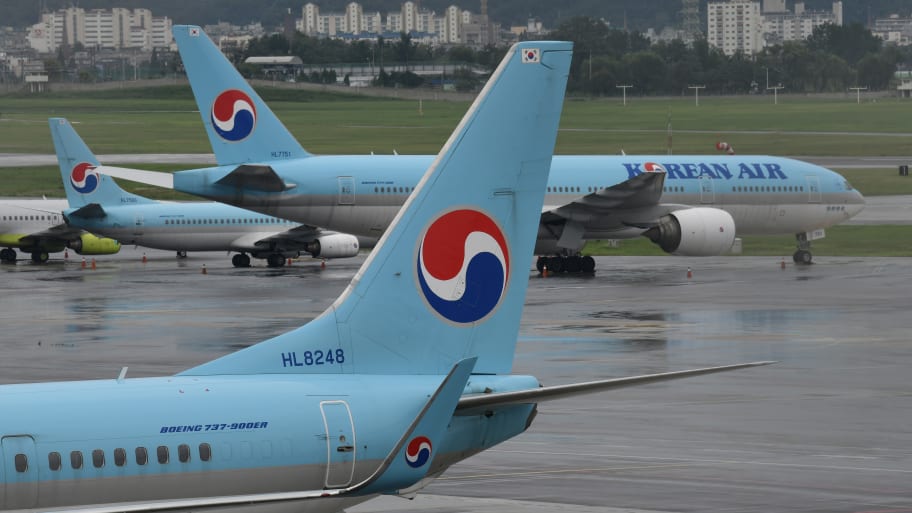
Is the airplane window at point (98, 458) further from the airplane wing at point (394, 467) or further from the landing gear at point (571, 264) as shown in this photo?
the landing gear at point (571, 264)

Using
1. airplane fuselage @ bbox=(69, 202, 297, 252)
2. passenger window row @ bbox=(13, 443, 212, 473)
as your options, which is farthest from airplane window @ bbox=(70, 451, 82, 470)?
airplane fuselage @ bbox=(69, 202, 297, 252)

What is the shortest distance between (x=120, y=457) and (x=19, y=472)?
32.7 inches

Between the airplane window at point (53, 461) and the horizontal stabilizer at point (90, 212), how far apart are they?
4728cm

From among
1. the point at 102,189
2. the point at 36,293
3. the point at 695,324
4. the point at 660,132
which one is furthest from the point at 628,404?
the point at 660,132

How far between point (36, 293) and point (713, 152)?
291 ft

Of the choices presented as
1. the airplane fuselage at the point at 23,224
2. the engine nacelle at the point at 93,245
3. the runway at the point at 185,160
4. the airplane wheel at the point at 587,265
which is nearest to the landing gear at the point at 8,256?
the airplane fuselage at the point at 23,224

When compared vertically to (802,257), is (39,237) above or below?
above

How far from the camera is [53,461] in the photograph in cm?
1277

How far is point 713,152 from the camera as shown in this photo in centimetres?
13062

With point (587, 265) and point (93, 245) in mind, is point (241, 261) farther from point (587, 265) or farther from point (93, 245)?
point (587, 265)

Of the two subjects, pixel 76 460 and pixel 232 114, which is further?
pixel 232 114

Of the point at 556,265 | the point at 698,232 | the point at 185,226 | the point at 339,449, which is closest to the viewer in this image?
the point at 339,449

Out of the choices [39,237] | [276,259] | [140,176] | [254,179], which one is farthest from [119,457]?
[39,237]

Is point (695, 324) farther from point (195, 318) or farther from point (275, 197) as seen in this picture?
point (275, 197)
